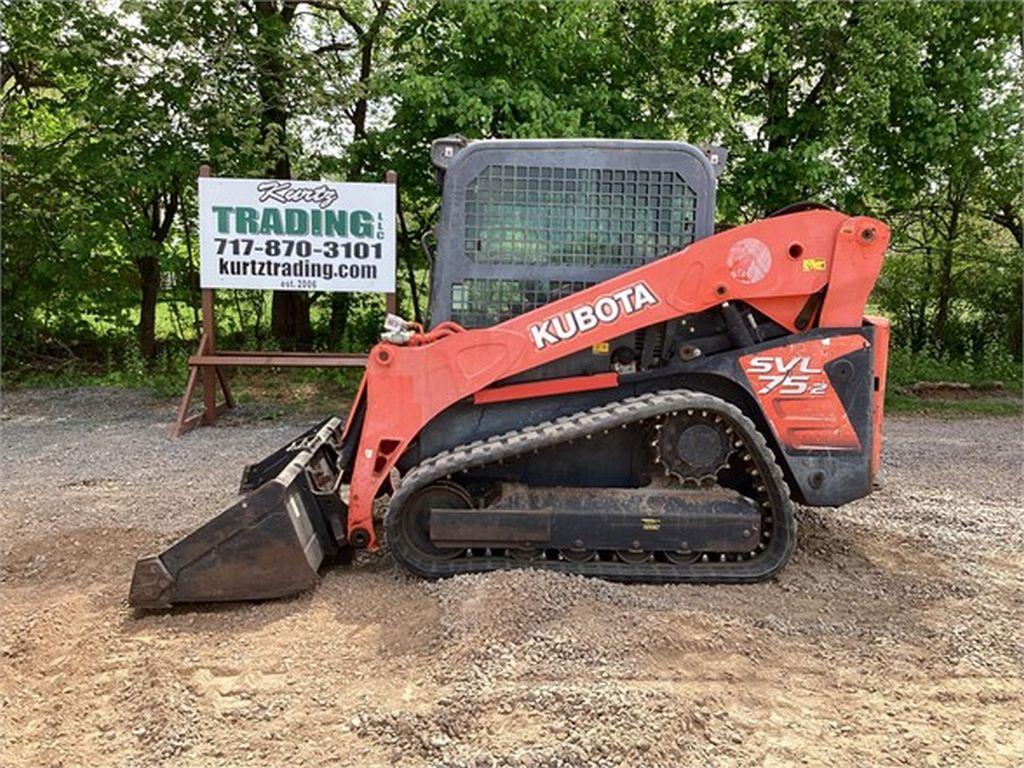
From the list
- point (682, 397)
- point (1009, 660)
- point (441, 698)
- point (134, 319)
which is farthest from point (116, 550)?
point (134, 319)

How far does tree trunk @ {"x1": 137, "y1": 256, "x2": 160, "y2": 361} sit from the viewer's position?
1222 centimetres

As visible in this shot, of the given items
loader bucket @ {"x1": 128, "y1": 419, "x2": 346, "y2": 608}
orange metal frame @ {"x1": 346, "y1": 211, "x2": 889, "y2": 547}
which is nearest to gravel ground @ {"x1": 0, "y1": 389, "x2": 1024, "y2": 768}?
loader bucket @ {"x1": 128, "y1": 419, "x2": 346, "y2": 608}

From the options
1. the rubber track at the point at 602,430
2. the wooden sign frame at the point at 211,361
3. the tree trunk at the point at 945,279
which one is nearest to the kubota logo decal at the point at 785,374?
the rubber track at the point at 602,430

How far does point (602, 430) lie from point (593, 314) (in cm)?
58

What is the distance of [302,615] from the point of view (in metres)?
3.81

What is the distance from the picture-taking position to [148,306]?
12383 millimetres

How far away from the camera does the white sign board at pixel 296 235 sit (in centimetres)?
853

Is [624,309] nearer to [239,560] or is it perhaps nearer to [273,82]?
[239,560]

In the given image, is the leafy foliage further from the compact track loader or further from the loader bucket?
the loader bucket

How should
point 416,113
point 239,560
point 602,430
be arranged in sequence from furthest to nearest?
point 416,113 < point 602,430 < point 239,560

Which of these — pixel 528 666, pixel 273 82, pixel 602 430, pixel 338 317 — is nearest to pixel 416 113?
pixel 273 82

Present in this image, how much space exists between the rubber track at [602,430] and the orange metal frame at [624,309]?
268mm

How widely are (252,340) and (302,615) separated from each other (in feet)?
30.7

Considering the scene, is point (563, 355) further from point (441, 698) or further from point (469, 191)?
point (441, 698)
